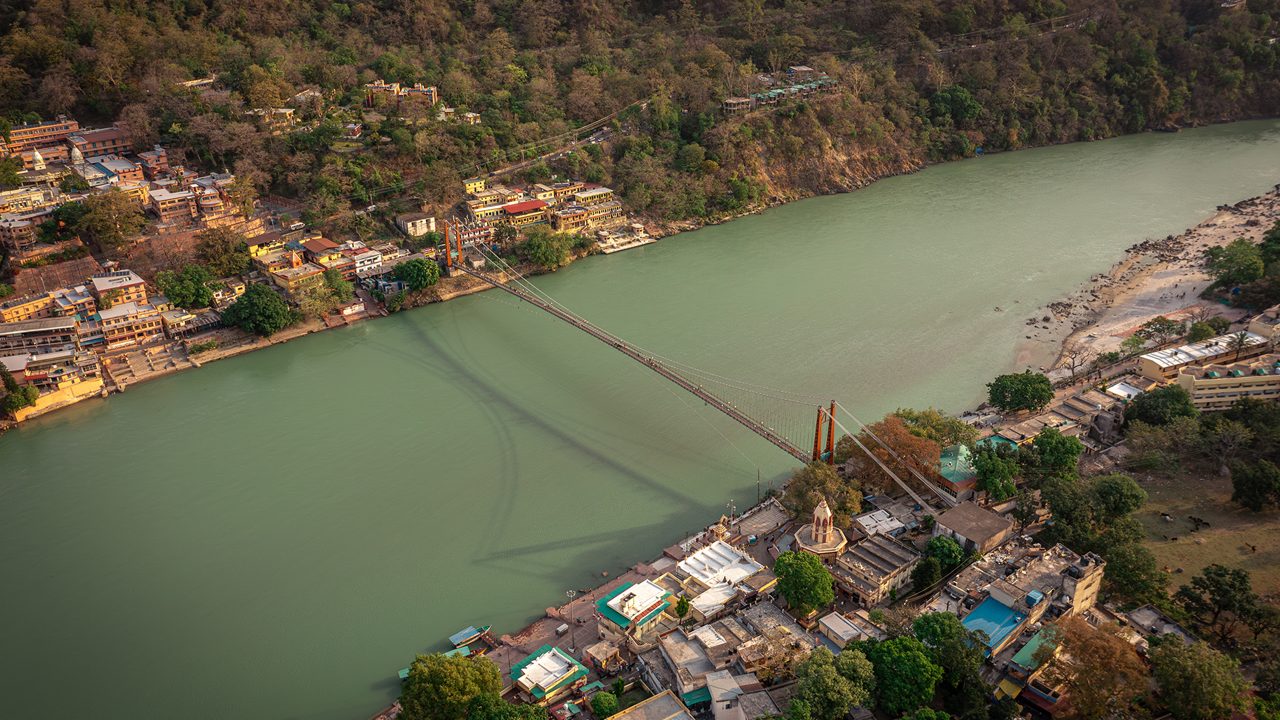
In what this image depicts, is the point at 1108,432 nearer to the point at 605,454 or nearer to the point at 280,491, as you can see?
the point at 605,454

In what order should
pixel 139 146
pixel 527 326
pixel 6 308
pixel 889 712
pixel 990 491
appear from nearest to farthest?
pixel 889 712 → pixel 990 491 → pixel 6 308 → pixel 527 326 → pixel 139 146

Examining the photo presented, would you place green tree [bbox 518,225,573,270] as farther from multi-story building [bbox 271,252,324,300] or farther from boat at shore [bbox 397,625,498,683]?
boat at shore [bbox 397,625,498,683]

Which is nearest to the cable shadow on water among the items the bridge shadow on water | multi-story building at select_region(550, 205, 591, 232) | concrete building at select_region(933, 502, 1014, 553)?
the bridge shadow on water

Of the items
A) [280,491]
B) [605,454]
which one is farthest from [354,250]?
[605,454]

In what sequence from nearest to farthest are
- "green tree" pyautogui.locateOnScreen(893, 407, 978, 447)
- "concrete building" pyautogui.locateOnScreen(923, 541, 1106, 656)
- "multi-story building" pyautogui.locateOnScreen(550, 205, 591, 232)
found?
"concrete building" pyautogui.locateOnScreen(923, 541, 1106, 656), "green tree" pyautogui.locateOnScreen(893, 407, 978, 447), "multi-story building" pyautogui.locateOnScreen(550, 205, 591, 232)

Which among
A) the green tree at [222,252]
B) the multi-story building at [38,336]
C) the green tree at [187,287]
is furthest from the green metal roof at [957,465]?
the multi-story building at [38,336]

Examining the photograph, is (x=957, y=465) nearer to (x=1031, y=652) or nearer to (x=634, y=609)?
(x=1031, y=652)

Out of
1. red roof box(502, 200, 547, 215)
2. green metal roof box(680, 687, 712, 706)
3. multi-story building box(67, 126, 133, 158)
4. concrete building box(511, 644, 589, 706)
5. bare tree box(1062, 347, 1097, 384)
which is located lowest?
bare tree box(1062, 347, 1097, 384)
